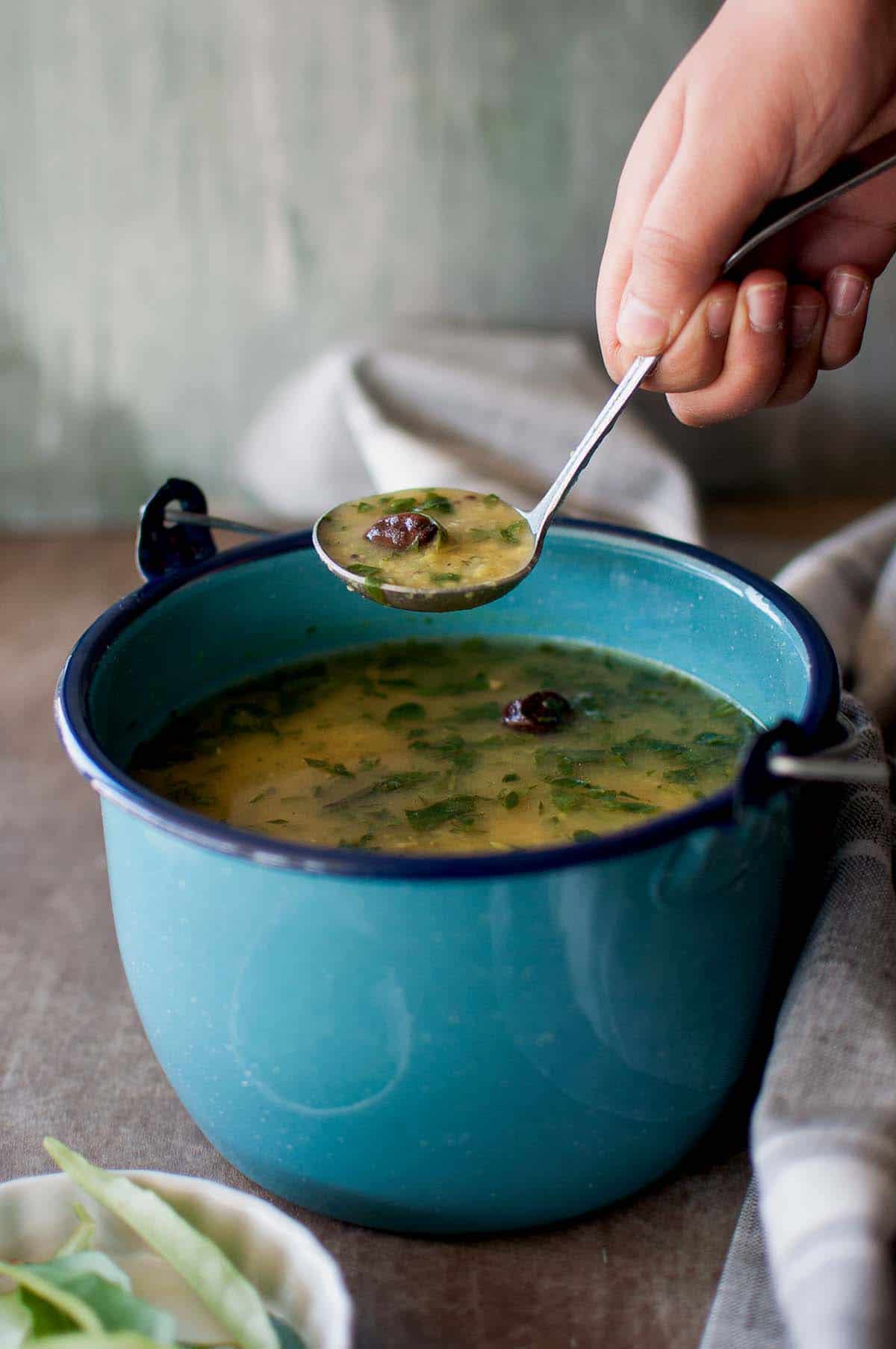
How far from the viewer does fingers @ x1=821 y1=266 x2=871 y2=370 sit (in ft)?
4.75

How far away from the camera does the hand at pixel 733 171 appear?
1250 millimetres

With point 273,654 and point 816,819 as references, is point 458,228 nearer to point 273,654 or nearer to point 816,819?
point 273,654

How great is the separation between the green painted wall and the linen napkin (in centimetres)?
14

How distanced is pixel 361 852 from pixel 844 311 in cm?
86

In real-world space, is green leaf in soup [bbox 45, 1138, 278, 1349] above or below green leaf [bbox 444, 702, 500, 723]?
below

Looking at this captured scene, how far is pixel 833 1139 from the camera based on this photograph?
3.13 feet

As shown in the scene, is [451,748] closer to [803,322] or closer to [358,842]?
[358,842]

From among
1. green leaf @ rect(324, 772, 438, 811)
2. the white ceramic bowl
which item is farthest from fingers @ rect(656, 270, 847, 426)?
the white ceramic bowl

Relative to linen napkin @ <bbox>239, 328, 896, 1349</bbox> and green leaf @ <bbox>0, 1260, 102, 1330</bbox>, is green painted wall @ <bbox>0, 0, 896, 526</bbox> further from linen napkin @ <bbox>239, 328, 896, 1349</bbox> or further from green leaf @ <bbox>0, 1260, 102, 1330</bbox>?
green leaf @ <bbox>0, 1260, 102, 1330</bbox>

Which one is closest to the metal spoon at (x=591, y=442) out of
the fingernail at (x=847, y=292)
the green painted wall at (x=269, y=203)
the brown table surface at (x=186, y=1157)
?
the fingernail at (x=847, y=292)

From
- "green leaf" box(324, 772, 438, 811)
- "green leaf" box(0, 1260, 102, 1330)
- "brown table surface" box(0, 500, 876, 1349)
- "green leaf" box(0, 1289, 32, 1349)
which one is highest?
"green leaf" box(324, 772, 438, 811)

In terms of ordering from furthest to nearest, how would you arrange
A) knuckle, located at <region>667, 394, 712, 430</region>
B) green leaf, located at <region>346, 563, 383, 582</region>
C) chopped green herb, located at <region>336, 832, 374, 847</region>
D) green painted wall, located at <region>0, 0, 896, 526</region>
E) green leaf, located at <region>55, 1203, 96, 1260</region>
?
green painted wall, located at <region>0, 0, 896, 526</region> → knuckle, located at <region>667, 394, 712, 430</region> → green leaf, located at <region>346, 563, 383, 582</region> → chopped green herb, located at <region>336, 832, 374, 847</region> → green leaf, located at <region>55, 1203, 96, 1260</region>

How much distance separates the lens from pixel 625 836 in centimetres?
92

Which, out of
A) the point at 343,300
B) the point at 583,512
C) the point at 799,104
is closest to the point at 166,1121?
the point at 799,104
